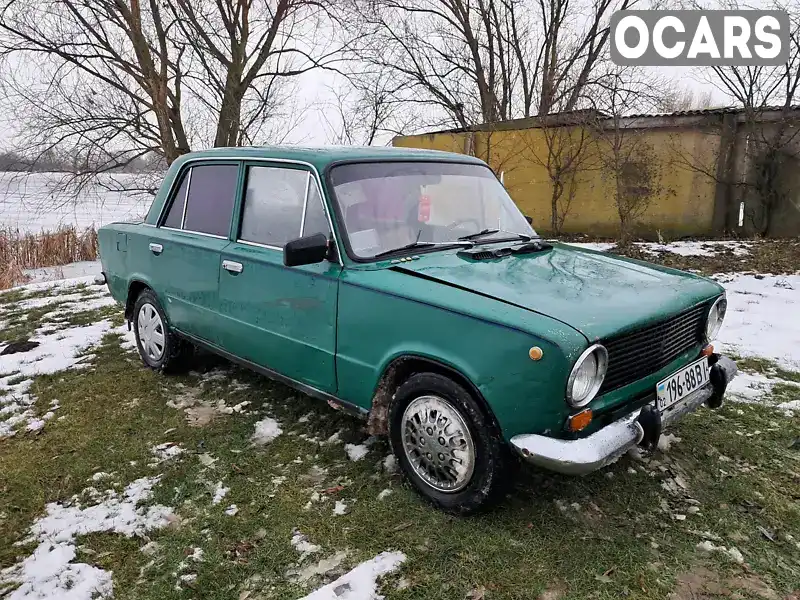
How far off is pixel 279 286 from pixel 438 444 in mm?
1354

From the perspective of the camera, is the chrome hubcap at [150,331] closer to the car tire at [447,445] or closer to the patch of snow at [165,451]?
the patch of snow at [165,451]

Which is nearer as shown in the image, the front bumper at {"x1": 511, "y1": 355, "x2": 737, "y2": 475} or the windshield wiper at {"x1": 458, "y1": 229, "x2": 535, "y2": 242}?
the front bumper at {"x1": 511, "y1": 355, "x2": 737, "y2": 475}

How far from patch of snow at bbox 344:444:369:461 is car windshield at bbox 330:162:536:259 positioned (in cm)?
121

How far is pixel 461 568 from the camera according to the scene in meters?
2.42

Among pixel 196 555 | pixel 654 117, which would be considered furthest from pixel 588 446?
pixel 654 117

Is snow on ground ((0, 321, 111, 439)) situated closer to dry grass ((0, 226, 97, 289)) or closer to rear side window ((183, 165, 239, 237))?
rear side window ((183, 165, 239, 237))

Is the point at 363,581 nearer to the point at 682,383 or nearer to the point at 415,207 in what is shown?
the point at 682,383

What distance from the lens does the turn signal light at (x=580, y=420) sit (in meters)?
2.34

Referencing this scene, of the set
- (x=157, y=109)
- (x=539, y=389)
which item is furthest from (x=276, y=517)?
(x=157, y=109)

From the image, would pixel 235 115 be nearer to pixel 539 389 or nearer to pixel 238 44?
pixel 238 44

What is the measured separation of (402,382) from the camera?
298 centimetres

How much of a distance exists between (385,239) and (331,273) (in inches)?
14.6

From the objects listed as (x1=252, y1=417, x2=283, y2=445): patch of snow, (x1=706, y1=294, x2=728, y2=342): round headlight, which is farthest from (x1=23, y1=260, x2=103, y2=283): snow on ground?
(x1=706, y1=294, x2=728, y2=342): round headlight

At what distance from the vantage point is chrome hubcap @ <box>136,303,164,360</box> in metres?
4.69
